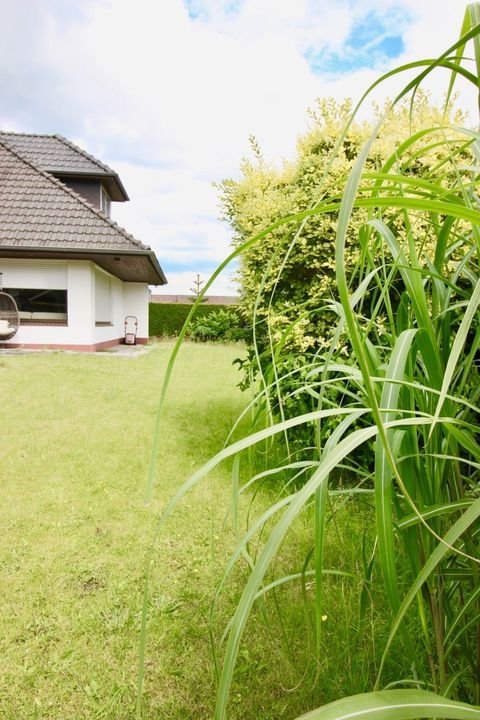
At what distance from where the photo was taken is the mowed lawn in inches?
48.4

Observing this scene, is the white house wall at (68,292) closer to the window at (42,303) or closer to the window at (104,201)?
the window at (42,303)

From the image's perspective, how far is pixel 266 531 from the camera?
6.51ft

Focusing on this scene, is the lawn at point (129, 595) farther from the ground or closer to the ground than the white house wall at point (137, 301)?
closer to the ground

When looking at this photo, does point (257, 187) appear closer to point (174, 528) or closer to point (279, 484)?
point (279, 484)

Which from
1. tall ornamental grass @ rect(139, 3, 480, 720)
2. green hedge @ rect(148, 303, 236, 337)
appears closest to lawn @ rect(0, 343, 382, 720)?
tall ornamental grass @ rect(139, 3, 480, 720)

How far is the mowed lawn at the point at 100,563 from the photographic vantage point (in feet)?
4.03

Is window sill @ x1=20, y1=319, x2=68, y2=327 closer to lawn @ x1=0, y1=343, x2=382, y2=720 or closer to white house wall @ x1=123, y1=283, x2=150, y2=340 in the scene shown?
white house wall @ x1=123, y1=283, x2=150, y2=340

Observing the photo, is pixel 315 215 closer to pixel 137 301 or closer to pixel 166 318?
pixel 137 301

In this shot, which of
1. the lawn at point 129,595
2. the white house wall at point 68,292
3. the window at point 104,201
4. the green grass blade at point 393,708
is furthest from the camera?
the window at point 104,201

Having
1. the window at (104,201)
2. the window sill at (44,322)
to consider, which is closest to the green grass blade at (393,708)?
the window sill at (44,322)

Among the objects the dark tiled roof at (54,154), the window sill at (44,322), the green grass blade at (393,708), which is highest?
the dark tiled roof at (54,154)

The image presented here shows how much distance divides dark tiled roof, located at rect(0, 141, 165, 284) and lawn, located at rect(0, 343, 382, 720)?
6.24 meters

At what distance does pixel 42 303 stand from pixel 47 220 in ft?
5.88

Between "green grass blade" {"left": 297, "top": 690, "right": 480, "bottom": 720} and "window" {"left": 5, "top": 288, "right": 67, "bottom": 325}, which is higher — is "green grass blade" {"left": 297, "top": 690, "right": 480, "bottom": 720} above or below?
below
